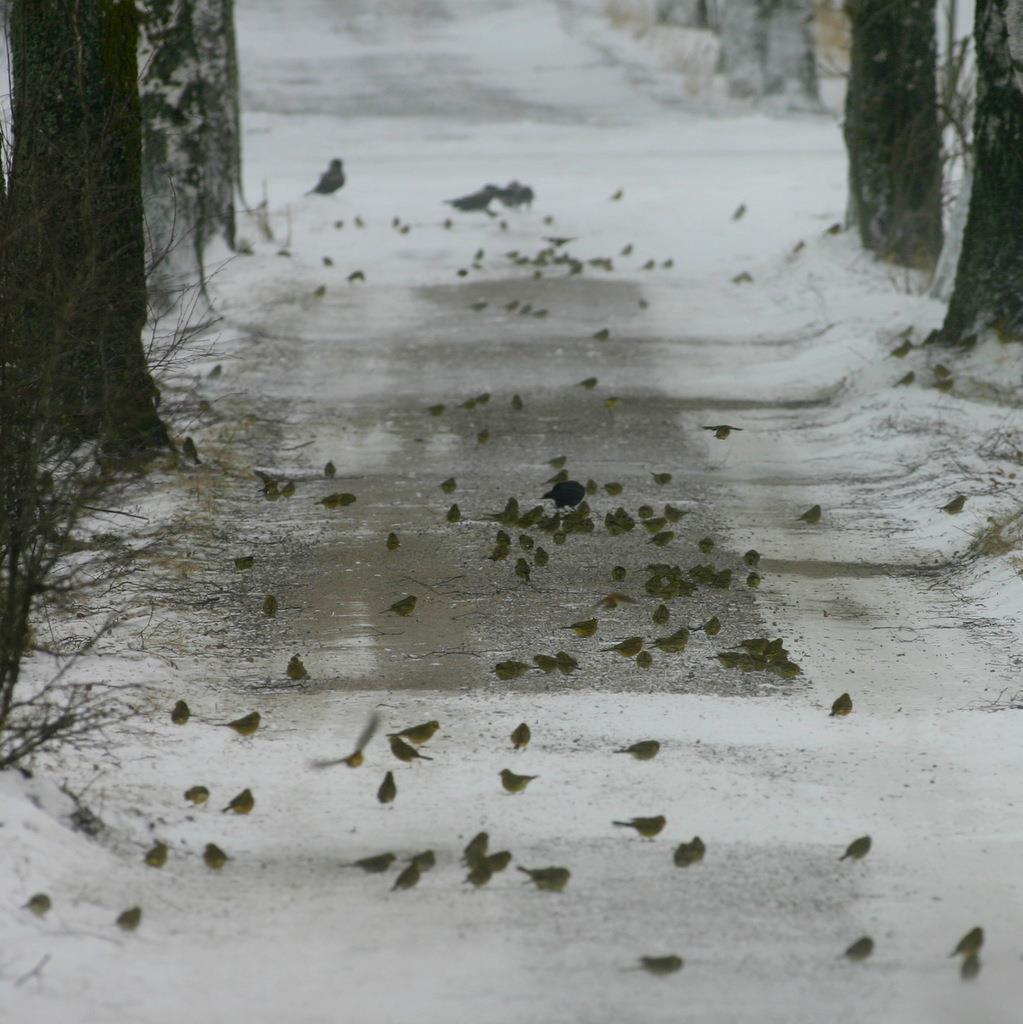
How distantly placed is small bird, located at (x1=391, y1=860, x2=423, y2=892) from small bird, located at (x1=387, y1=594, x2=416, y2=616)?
94.1 inches

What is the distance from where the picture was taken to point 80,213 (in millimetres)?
6793

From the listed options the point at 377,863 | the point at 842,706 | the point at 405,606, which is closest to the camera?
the point at 377,863

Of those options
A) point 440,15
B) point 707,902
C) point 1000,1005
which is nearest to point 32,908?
point 707,902

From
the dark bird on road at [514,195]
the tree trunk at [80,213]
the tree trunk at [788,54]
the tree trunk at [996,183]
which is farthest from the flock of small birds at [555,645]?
the tree trunk at [788,54]

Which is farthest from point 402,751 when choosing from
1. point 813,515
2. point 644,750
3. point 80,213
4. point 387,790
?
point 813,515

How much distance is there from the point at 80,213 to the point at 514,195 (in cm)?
1283

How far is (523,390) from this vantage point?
11672 mm

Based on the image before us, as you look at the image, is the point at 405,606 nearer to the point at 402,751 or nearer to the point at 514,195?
the point at 402,751

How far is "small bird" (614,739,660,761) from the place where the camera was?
5.51 meters

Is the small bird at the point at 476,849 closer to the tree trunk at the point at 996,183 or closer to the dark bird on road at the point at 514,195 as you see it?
the tree trunk at the point at 996,183

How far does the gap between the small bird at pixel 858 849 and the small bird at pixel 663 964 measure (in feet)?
2.95

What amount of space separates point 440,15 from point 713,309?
3147 cm

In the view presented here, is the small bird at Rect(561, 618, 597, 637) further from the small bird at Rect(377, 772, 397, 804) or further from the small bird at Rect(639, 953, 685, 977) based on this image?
the small bird at Rect(639, 953, 685, 977)

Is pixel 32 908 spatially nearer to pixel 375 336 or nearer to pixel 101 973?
pixel 101 973
